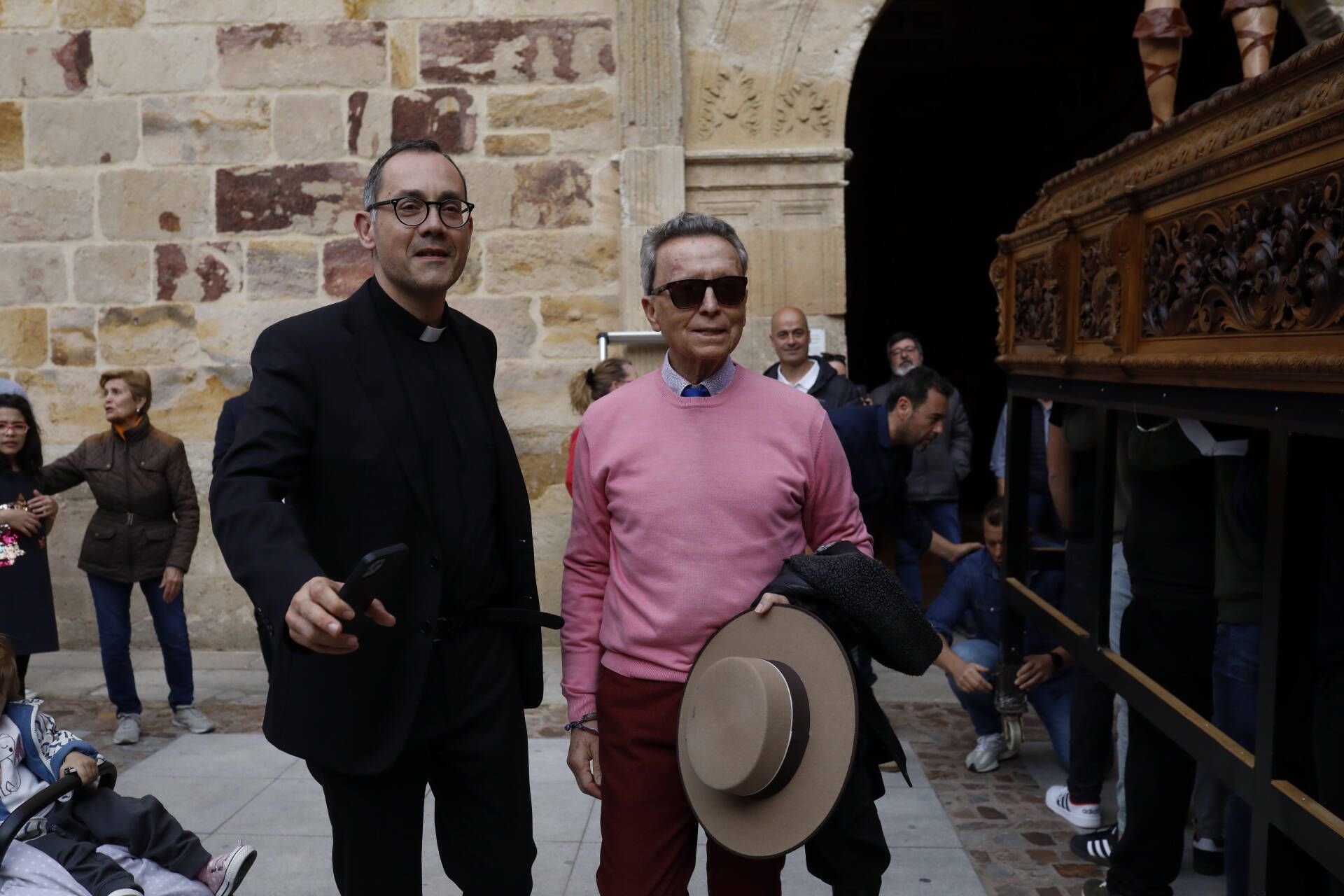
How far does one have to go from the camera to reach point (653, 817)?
7.20ft

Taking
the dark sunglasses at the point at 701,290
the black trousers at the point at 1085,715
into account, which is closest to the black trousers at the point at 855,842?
the dark sunglasses at the point at 701,290

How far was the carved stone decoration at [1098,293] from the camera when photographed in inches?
117

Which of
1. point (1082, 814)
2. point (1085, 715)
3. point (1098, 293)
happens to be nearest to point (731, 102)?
point (1098, 293)

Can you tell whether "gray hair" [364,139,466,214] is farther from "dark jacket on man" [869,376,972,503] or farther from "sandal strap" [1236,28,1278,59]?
"dark jacket on man" [869,376,972,503]

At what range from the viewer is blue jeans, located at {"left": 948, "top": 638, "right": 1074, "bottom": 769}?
423 cm

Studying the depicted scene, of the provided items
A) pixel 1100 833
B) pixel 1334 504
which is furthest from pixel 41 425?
pixel 1334 504

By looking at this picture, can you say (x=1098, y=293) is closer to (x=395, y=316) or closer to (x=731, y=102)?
(x=395, y=316)

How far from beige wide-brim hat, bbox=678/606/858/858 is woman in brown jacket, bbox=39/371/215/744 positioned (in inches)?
A: 144

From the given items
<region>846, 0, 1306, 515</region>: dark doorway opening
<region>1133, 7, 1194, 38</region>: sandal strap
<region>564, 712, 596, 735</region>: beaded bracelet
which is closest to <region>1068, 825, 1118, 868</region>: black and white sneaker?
<region>564, 712, 596, 735</region>: beaded bracelet

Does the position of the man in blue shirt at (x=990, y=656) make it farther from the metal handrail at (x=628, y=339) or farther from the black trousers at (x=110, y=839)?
the black trousers at (x=110, y=839)

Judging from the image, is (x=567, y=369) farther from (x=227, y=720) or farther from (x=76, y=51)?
(x=76, y=51)

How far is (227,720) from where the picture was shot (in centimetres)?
523

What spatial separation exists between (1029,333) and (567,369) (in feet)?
9.60

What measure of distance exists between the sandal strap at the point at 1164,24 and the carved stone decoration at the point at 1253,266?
2.18 feet
